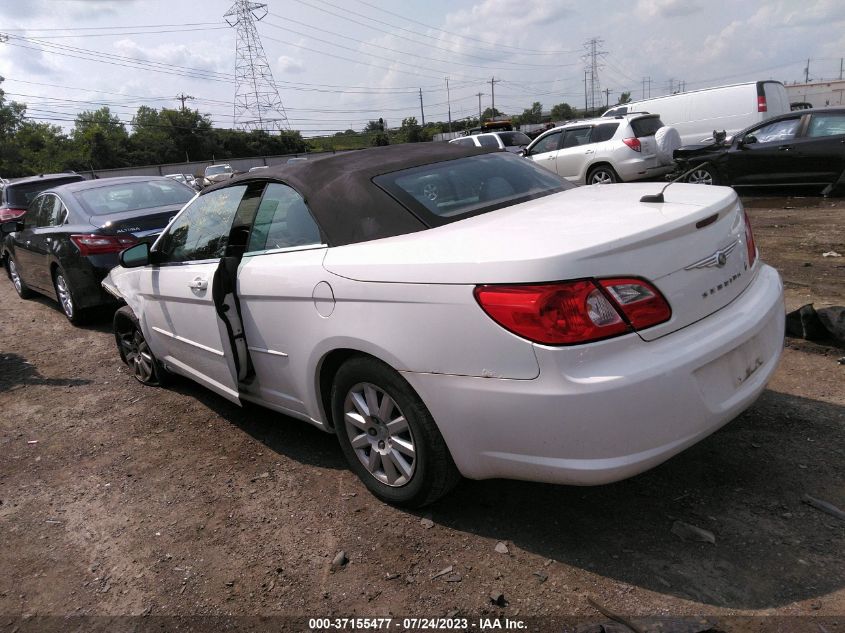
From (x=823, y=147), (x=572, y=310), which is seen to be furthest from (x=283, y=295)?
(x=823, y=147)

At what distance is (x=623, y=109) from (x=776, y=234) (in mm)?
11681

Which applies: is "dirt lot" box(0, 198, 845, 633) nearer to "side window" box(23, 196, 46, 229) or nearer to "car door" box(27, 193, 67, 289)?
"car door" box(27, 193, 67, 289)

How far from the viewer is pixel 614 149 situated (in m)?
12.9

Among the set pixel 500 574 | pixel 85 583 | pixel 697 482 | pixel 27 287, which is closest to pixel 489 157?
pixel 697 482

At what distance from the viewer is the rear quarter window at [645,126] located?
1297cm

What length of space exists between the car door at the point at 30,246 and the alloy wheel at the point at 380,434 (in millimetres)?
6436

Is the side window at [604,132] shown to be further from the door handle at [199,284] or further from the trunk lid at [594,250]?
the door handle at [199,284]

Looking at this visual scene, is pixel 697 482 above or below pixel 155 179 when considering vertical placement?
below

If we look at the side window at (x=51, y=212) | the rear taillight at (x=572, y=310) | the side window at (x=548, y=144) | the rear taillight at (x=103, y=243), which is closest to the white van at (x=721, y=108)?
the side window at (x=548, y=144)

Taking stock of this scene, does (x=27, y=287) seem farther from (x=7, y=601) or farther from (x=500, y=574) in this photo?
(x=500, y=574)

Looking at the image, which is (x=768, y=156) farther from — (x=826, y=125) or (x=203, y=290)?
(x=203, y=290)

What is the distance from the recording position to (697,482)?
9.70 feet

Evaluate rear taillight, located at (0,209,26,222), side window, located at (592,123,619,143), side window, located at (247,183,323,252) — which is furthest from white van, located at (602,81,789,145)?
side window, located at (247,183,323,252)

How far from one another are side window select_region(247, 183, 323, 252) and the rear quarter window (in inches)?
437
